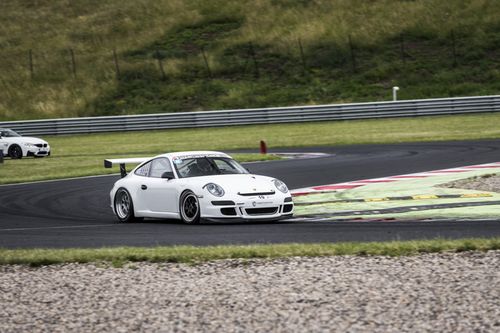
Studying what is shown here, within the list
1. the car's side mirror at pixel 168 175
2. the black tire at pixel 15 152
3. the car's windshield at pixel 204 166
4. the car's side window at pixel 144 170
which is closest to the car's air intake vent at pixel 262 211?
the car's windshield at pixel 204 166

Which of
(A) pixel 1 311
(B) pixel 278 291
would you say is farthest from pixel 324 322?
(A) pixel 1 311

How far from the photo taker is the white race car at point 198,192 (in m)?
14.8

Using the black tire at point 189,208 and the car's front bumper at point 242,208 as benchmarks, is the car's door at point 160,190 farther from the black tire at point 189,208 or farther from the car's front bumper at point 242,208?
the car's front bumper at point 242,208

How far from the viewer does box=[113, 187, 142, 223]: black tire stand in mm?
16203

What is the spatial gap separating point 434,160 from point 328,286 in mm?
15825

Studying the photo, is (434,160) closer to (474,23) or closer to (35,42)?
(474,23)

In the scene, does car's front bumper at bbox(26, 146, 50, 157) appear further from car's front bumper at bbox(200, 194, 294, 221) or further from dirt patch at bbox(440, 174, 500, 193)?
car's front bumper at bbox(200, 194, 294, 221)

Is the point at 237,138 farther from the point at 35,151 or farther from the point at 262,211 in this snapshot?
the point at 262,211

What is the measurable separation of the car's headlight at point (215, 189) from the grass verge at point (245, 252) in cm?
360

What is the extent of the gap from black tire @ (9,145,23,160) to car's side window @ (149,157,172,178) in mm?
18949

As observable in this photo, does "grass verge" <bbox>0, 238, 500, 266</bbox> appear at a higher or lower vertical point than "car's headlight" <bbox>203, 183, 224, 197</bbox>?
lower

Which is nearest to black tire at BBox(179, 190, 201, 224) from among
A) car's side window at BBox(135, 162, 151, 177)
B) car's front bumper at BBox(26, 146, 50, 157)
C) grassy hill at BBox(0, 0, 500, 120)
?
car's side window at BBox(135, 162, 151, 177)

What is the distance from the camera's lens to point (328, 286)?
8664 millimetres

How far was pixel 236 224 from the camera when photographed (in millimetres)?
14992
